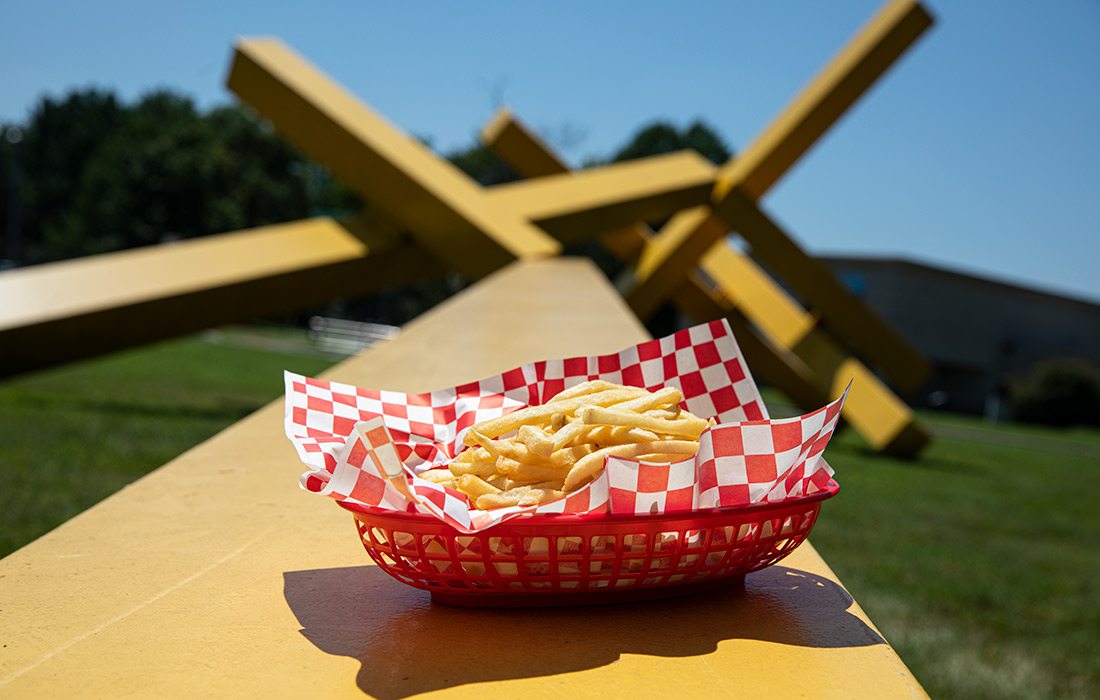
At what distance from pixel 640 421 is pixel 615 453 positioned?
6 centimetres

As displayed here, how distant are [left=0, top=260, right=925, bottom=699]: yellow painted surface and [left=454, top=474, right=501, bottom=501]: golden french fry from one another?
195 millimetres

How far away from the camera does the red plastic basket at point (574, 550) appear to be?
133 centimetres

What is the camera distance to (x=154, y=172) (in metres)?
46.1

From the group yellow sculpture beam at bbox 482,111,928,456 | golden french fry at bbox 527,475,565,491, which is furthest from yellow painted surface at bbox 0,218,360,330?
golden french fry at bbox 527,475,565,491

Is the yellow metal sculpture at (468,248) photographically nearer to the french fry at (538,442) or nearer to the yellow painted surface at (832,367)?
the yellow painted surface at (832,367)

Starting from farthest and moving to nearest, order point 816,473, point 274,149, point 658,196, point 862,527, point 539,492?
point 274,149 < point 658,196 < point 862,527 < point 816,473 < point 539,492

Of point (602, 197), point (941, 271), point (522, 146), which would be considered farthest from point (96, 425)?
point (941, 271)

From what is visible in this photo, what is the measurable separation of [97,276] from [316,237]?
1.79 metres

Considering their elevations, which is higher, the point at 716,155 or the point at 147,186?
the point at 147,186

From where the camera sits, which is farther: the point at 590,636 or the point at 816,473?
the point at 816,473

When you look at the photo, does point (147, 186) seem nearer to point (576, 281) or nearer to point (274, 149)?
point (274, 149)

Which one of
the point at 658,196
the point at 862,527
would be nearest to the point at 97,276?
the point at 658,196

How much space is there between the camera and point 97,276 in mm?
7543

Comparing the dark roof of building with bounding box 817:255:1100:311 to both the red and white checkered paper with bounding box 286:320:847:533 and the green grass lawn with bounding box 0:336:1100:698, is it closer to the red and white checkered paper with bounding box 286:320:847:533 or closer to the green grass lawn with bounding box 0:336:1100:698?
the green grass lawn with bounding box 0:336:1100:698
